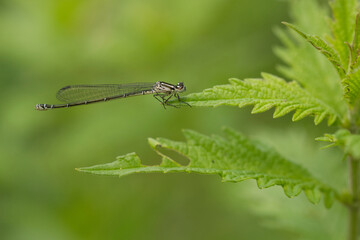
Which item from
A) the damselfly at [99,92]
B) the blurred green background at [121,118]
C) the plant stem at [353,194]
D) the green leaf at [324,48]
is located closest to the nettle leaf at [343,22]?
the green leaf at [324,48]

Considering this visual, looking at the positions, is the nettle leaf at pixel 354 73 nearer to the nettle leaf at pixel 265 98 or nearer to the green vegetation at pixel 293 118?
the green vegetation at pixel 293 118

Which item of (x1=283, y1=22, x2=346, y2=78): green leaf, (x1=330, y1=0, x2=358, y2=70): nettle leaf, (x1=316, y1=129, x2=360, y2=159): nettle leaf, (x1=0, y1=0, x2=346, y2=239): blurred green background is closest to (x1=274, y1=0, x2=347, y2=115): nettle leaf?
(x1=330, y1=0, x2=358, y2=70): nettle leaf

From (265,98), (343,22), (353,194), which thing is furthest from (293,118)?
(353,194)

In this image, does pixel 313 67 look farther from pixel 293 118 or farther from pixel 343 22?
pixel 293 118

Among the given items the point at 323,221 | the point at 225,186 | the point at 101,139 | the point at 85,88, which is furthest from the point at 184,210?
the point at 323,221

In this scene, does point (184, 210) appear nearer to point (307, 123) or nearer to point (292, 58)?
point (307, 123)
